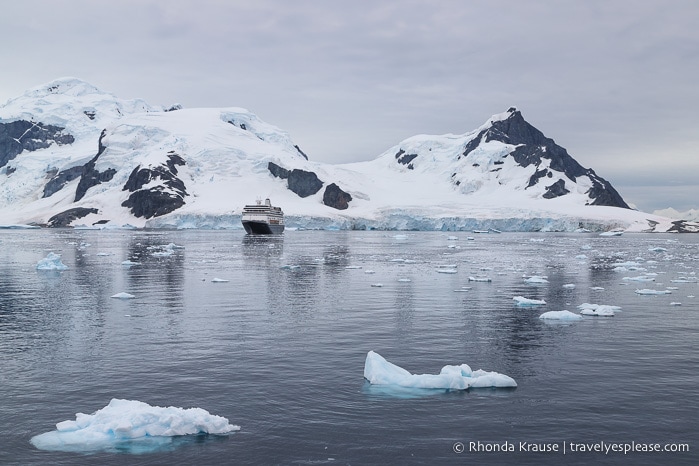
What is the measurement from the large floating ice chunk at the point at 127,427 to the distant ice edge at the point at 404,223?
16089 centimetres

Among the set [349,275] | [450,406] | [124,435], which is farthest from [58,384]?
[349,275]

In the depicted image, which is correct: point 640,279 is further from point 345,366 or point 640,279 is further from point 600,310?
point 345,366

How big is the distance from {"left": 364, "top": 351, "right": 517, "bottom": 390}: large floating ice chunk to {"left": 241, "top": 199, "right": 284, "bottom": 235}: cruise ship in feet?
399

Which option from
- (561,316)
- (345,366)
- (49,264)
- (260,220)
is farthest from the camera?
(260,220)

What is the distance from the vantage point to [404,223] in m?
179

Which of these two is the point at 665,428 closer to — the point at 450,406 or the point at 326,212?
the point at 450,406

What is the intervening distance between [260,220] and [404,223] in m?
54.9

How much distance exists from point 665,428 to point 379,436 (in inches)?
→ 257

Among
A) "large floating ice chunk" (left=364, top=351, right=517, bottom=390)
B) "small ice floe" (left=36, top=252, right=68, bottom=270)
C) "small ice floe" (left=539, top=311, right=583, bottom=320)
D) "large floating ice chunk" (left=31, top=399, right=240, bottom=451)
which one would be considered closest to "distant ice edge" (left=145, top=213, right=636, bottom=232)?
"small ice floe" (left=36, top=252, right=68, bottom=270)

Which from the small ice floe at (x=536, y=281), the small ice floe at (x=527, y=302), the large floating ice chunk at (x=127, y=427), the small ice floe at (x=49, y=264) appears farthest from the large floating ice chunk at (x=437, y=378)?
the small ice floe at (x=49, y=264)

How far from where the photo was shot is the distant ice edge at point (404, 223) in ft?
559

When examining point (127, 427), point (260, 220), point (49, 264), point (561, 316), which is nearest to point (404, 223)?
point (260, 220)

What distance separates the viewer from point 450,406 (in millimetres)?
15383

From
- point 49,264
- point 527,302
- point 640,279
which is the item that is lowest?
point 527,302
